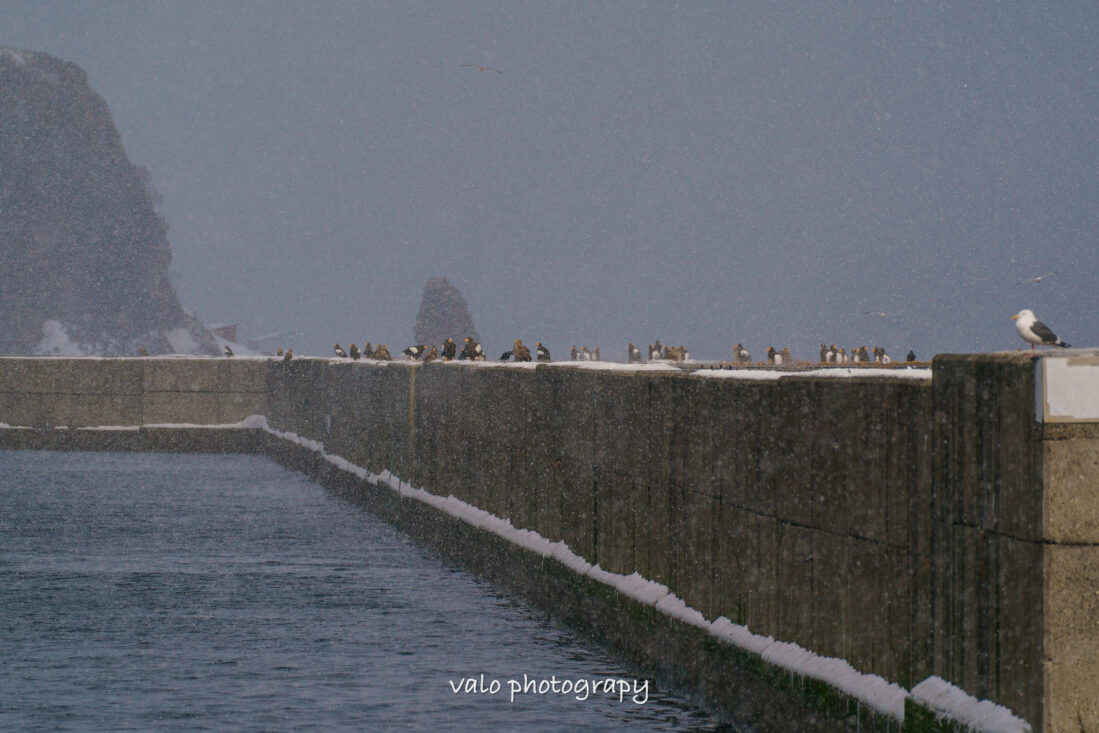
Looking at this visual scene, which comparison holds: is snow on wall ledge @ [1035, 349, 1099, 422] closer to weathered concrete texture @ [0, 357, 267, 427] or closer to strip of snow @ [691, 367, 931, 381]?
strip of snow @ [691, 367, 931, 381]

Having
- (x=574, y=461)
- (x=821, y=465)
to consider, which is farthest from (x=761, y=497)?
(x=574, y=461)

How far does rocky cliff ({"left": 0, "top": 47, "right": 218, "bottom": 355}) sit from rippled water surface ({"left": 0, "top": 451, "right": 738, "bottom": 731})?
165 metres

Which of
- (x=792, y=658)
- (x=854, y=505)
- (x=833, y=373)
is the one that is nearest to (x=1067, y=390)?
(x=854, y=505)

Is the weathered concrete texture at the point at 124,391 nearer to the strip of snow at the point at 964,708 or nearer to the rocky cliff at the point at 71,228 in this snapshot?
the strip of snow at the point at 964,708

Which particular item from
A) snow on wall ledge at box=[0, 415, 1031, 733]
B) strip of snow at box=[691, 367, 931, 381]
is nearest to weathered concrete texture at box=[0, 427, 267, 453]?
snow on wall ledge at box=[0, 415, 1031, 733]

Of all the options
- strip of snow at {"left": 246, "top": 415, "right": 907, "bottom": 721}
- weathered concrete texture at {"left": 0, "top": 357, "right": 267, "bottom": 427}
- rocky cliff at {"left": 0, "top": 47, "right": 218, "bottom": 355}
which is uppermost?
rocky cliff at {"left": 0, "top": 47, "right": 218, "bottom": 355}

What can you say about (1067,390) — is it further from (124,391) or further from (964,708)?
(124,391)

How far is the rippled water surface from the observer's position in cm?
1015

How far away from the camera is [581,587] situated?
1341 centimetres

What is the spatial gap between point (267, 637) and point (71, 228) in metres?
181

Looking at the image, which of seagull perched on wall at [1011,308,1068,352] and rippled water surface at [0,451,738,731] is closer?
rippled water surface at [0,451,738,731]

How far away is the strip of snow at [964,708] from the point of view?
6.36 m

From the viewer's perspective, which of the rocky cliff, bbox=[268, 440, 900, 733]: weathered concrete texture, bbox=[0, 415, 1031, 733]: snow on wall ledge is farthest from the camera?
the rocky cliff

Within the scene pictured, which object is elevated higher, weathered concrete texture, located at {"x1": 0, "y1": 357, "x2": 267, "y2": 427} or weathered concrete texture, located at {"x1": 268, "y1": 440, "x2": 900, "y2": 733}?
weathered concrete texture, located at {"x1": 0, "y1": 357, "x2": 267, "y2": 427}
